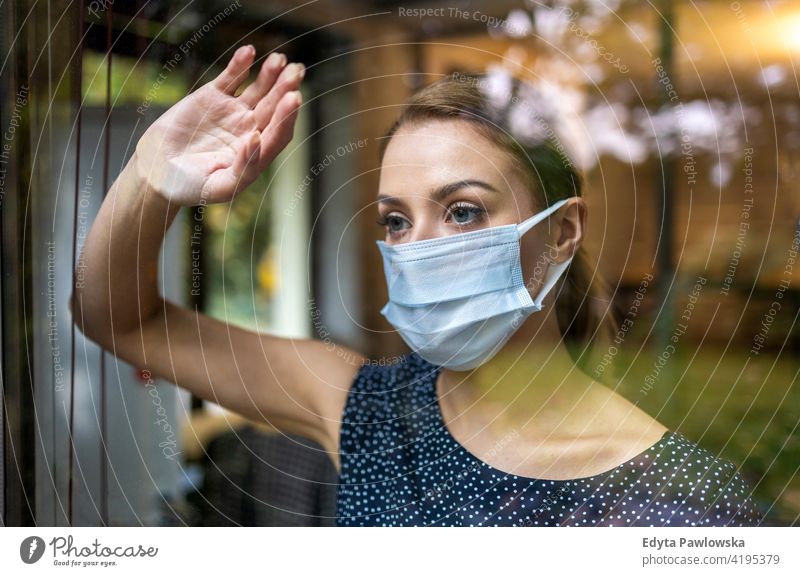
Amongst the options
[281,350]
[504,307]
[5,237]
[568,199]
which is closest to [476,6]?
[568,199]

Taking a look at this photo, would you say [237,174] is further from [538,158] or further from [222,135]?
[538,158]

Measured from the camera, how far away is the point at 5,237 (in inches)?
46.4

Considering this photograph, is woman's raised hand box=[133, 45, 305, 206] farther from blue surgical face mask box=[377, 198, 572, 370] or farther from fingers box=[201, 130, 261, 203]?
blue surgical face mask box=[377, 198, 572, 370]

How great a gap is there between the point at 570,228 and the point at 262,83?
509mm

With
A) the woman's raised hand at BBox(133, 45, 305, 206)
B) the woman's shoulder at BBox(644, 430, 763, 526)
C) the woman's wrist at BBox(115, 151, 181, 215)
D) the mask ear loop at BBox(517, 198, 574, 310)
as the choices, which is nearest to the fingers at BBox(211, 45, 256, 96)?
the woman's raised hand at BBox(133, 45, 305, 206)

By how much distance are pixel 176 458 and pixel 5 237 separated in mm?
499

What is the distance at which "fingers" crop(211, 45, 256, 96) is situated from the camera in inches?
42.1

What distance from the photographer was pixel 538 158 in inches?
42.4

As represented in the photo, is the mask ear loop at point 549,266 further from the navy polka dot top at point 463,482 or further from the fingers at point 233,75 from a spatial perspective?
A: the fingers at point 233,75

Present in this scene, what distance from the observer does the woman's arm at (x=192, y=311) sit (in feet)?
3.52

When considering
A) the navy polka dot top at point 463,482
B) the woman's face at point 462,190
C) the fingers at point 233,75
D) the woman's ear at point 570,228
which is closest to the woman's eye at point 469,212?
the woman's face at point 462,190
